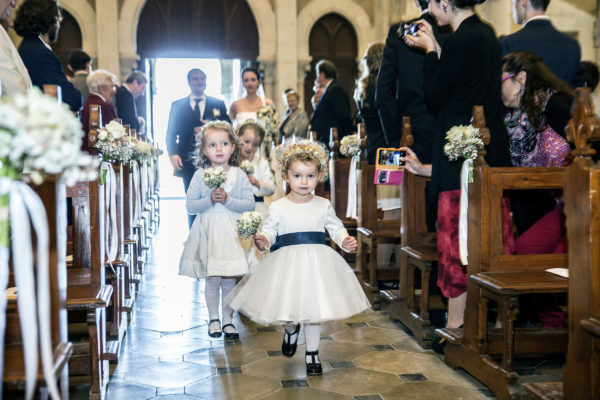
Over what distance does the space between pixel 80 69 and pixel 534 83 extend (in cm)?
508

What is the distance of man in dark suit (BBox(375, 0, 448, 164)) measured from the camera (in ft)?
15.6

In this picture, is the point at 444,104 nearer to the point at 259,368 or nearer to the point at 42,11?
the point at 259,368

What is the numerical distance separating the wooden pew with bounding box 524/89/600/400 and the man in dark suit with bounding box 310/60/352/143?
557 centimetres

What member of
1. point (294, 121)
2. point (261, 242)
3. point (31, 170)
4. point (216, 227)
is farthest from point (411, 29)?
point (294, 121)

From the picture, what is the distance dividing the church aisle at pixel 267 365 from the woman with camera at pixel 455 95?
526 mm

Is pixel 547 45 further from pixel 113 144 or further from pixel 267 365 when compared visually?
pixel 113 144

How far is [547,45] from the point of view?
4.56 meters

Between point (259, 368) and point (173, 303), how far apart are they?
1.87 meters

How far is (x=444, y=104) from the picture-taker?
3.88 metres

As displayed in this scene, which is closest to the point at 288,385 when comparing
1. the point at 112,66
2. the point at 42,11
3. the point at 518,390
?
the point at 518,390

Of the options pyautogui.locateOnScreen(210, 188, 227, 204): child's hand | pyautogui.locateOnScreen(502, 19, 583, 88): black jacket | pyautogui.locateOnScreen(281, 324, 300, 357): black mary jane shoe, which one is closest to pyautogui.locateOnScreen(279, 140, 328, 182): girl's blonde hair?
pyautogui.locateOnScreen(210, 188, 227, 204): child's hand

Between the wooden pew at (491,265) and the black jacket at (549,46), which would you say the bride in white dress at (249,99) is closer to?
the black jacket at (549,46)

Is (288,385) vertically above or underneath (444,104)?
underneath

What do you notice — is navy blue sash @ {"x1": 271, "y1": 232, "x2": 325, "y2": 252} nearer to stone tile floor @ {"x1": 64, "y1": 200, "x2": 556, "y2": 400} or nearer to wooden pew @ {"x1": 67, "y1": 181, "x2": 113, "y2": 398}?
stone tile floor @ {"x1": 64, "y1": 200, "x2": 556, "y2": 400}
